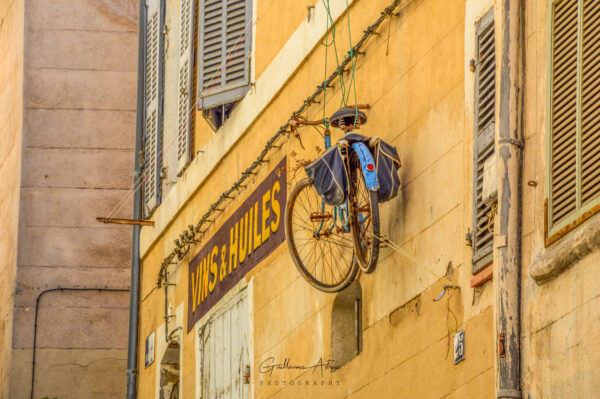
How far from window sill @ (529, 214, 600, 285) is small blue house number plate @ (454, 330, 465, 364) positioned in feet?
4.94

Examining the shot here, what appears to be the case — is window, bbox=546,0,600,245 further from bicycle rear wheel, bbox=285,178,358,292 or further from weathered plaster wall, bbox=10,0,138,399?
weathered plaster wall, bbox=10,0,138,399

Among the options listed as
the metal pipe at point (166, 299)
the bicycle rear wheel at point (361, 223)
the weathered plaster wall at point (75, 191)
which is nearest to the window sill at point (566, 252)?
the bicycle rear wheel at point (361, 223)

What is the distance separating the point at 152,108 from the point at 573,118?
10.9m

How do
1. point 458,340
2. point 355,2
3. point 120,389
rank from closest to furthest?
point 458,340, point 355,2, point 120,389

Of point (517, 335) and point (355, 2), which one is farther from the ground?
point (355, 2)

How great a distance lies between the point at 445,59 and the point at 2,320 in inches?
472

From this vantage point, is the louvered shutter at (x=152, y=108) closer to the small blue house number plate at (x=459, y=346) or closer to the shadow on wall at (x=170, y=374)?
the shadow on wall at (x=170, y=374)

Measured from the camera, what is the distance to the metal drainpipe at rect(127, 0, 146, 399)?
18062 millimetres

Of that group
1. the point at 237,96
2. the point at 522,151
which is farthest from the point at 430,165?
the point at 237,96

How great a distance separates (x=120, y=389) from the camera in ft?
64.7

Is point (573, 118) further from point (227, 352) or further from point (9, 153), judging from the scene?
point (9, 153)

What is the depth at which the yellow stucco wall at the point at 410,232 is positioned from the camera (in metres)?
9.45

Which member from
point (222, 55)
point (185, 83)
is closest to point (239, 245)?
point (222, 55)

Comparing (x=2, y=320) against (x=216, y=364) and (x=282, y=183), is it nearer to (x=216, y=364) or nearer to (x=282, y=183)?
(x=216, y=364)
